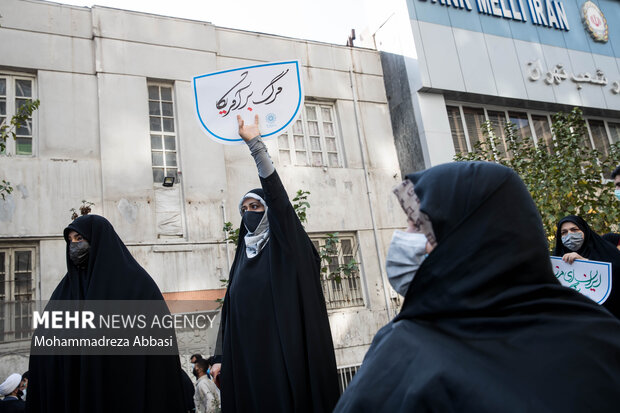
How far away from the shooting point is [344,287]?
401 inches

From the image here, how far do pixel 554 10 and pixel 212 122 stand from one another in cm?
1354

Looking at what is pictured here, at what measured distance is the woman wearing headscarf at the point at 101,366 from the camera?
2969 millimetres

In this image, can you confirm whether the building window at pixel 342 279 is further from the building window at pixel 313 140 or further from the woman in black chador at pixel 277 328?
the woman in black chador at pixel 277 328

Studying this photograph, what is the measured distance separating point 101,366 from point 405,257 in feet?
7.43

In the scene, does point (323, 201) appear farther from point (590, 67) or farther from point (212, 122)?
point (590, 67)

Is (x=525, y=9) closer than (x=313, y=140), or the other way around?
(x=313, y=140)

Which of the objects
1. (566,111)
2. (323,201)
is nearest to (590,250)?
(323,201)

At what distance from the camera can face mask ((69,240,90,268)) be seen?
3289 millimetres

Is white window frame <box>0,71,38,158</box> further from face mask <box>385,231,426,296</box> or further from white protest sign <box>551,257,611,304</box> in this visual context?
face mask <box>385,231,426,296</box>

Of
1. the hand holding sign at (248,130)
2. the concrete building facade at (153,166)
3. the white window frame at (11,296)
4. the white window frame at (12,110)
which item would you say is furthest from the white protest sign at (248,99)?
the white window frame at (12,110)

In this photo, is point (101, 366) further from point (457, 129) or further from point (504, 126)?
point (504, 126)

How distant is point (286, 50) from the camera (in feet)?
35.9

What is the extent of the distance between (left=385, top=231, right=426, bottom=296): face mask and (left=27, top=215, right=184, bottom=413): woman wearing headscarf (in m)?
2.16

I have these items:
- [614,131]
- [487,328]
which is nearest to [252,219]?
[487,328]
